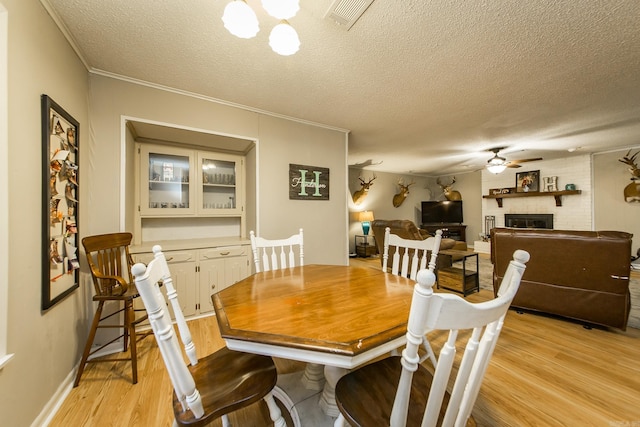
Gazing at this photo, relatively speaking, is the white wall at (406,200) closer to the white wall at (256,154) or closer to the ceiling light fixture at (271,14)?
the white wall at (256,154)

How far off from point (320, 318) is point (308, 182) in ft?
7.36

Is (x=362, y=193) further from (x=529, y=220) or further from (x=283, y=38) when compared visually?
(x=283, y=38)

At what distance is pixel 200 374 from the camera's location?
1035mm

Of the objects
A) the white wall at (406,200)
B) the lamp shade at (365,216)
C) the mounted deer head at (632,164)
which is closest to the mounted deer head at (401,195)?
the white wall at (406,200)

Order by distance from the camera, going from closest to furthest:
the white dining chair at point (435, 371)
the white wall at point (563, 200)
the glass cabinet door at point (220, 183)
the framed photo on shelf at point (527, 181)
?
1. the white dining chair at point (435, 371)
2. the glass cabinet door at point (220, 183)
3. the white wall at point (563, 200)
4. the framed photo on shelf at point (527, 181)

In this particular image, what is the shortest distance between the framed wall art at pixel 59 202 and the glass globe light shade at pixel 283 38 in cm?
134

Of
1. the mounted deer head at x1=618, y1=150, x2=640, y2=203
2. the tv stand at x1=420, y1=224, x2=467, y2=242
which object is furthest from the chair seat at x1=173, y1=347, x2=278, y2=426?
the mounted deer head at x1=618, y1=150, x2=640, y2=203

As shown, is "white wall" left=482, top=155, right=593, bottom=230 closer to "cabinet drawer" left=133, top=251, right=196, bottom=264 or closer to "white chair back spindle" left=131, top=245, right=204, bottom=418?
"cabinet drawer" left=133, top=251, right=196, bottom=264

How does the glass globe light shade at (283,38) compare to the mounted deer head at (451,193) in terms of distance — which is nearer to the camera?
the glass globe light shade at (283,38)

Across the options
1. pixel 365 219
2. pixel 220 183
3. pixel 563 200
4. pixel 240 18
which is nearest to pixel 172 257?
pixel 220 183

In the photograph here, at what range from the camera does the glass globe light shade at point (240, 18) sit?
1096 millimetres

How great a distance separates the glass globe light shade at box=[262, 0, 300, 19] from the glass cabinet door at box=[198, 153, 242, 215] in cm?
220

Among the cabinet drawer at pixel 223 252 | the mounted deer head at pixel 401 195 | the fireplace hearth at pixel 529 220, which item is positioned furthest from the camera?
the mounted deer head at pixel 401 195

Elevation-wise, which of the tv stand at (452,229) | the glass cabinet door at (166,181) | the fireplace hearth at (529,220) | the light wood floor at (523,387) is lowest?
the light wood floor at (523,387)
